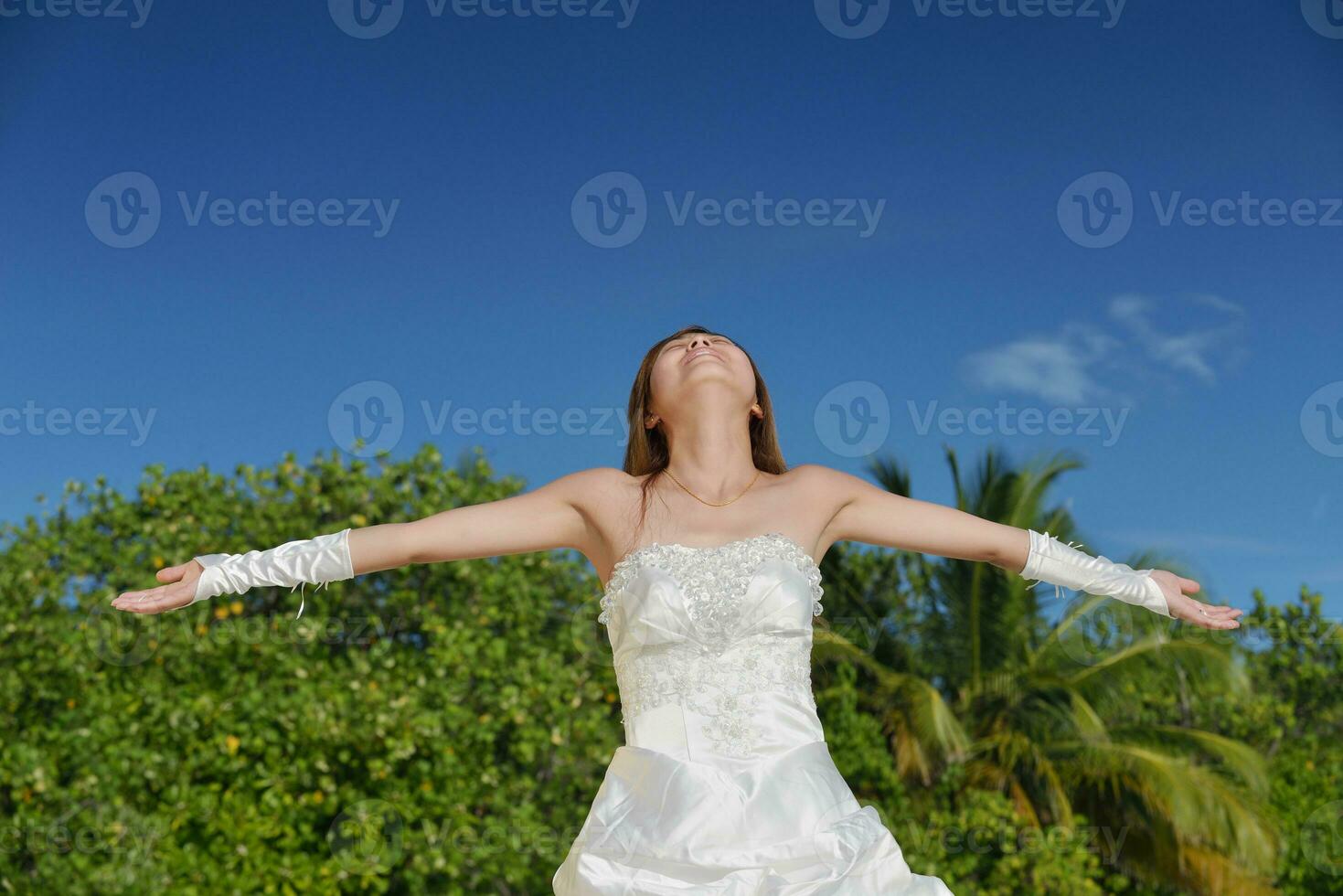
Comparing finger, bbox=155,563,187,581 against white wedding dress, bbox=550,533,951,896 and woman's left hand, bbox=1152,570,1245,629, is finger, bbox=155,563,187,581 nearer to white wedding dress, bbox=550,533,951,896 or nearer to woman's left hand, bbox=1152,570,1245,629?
white wedding dress, bbox=550,533,951,896

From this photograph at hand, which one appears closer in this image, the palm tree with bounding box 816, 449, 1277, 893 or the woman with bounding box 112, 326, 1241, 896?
the woman with bounding box 112, 326, 1241, 896

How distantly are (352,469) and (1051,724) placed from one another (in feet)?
24.0

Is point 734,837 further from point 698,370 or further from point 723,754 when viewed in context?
point 698,370

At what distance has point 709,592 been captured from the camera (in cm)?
330

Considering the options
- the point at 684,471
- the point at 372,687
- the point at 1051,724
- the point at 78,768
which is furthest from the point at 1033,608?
the point at 684,471

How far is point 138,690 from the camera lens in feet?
34.3

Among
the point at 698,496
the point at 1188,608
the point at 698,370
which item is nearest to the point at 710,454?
the point at 698,496

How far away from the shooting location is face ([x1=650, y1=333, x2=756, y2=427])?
11.9ft

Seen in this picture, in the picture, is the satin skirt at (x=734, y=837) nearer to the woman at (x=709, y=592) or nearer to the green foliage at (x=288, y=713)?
the woman at (x=709, y=592)

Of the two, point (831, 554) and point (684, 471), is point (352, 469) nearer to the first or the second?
point (831, 554)

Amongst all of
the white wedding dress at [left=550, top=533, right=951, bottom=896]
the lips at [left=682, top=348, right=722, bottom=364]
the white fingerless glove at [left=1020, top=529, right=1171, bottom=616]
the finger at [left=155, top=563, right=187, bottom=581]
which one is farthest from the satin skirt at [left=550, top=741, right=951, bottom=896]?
the finger at [left=155, top=563, right=187, bottom=581]

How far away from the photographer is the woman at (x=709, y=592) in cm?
303

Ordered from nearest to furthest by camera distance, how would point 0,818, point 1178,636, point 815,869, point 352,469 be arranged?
point 815,869
point 0,818
point 352,469
point 1178,636

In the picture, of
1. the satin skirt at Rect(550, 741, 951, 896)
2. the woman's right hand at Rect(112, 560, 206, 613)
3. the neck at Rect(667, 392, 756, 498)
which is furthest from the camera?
the neck at Rect(667, 392, 756, 498)
